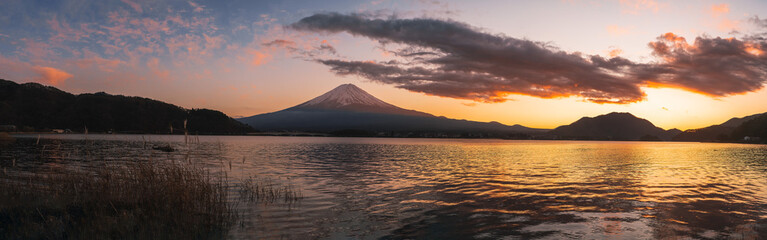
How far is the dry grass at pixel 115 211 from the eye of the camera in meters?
11.4

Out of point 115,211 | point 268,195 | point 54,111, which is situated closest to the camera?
point 115,211

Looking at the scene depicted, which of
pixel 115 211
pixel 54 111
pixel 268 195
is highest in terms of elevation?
pixel 54 111

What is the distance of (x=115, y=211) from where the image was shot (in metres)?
13.8

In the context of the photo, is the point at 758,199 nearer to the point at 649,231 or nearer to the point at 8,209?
the point at 649,231

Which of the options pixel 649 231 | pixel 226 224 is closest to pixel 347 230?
pixel 226 224

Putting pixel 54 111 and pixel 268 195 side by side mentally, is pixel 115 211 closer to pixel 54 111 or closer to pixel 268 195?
pixel 268 195

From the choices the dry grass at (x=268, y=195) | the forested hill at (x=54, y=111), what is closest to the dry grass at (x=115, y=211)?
the dry grass at (x=268, y=195)

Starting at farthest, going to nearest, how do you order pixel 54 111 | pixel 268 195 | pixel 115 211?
pixel 54 111, pixel 268 195, pixel 115 211

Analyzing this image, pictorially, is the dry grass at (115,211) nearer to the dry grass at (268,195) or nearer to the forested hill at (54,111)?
the dry grass at (268,195)

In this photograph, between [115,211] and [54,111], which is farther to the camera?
[54,111]

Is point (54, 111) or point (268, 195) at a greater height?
point (54, 111)

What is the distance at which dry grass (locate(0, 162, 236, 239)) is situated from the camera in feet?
37.6

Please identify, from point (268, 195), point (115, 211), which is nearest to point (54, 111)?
point (268, 195)

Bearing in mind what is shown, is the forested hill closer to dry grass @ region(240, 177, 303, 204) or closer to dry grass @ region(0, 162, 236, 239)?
dry grass @ region(240, 177, 303, 204)
